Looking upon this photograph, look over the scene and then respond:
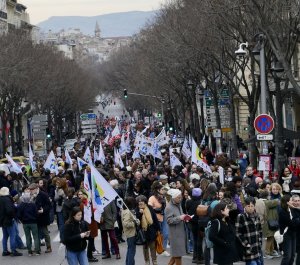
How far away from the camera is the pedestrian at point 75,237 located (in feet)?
46.7

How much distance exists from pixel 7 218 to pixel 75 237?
5.34 metres

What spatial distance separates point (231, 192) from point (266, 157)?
6812 millimetres

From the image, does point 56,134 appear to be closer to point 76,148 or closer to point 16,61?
point 16,61

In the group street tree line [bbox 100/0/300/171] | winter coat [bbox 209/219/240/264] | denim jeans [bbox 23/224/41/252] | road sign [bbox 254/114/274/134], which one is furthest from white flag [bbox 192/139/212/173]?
winter coat [bbox 209/219/240/264]

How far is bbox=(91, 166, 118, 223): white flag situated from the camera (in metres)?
16.1

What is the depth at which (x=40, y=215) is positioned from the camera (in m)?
19.2

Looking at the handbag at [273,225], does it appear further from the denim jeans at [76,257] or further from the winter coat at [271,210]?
the denim jeans at [76,257]

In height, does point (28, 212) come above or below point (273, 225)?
above

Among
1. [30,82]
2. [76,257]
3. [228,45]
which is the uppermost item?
[30,82]

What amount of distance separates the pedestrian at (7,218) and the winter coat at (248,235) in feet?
22.6

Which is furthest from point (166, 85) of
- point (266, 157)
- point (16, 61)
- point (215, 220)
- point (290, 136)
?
point (215, 220)

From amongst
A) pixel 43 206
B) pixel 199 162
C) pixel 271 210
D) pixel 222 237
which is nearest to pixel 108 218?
pixel 43 206

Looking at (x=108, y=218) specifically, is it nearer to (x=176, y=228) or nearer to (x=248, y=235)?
(x=176, y=228)

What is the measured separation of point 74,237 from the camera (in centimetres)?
1421
